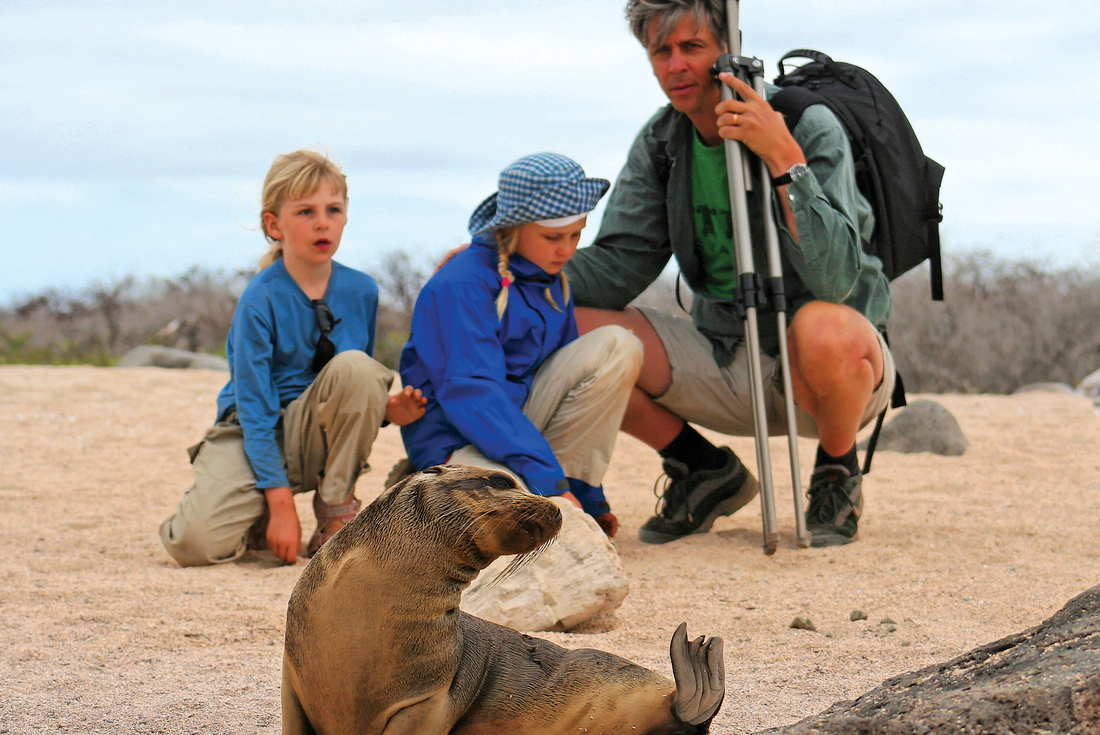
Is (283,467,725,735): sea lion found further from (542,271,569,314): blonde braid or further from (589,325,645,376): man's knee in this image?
(542,271,569,314): blonde braid

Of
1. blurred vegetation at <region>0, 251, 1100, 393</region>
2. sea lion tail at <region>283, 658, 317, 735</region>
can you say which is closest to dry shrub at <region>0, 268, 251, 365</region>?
blurred vegetation at <region>0, 251, 1100, 393</region>

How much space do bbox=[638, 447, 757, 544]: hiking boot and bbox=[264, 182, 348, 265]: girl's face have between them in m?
1.66

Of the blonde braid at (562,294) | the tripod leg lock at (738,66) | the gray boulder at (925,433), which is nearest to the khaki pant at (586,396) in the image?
the blonde braid at (562,294)

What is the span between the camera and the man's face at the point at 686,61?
399cm

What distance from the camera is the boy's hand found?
12.5 feet

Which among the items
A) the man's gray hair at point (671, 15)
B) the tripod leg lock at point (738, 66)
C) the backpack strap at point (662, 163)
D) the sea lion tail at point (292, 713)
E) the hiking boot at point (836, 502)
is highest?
the man's gray hair at point (671, 15)

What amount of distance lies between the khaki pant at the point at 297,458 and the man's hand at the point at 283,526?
0.14 m

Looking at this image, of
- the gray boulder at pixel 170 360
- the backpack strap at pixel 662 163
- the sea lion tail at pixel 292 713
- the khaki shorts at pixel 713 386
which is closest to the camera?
the sea lion tail at pixel 292 713

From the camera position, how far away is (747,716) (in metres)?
2.23

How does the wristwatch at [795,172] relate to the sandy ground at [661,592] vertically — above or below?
above

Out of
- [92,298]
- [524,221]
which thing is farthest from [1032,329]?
[92,298]

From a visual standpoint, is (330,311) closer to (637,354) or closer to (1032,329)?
(637,354)

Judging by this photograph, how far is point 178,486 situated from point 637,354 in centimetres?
310

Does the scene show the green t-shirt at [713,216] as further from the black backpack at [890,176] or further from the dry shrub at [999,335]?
the dry shrub at [999,335]
